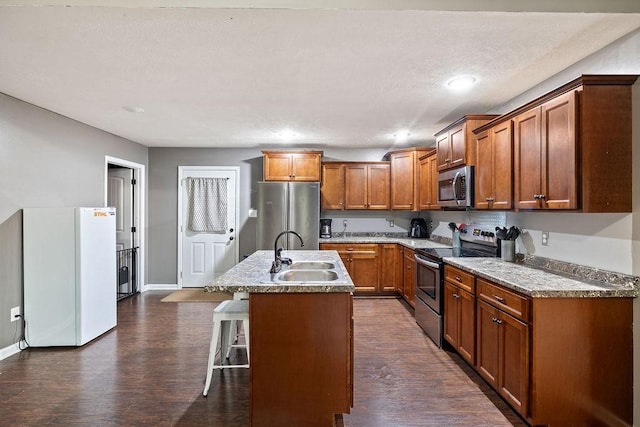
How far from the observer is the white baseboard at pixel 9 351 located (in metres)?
2.89

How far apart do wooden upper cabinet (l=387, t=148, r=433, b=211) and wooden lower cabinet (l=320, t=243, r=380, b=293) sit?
82cm

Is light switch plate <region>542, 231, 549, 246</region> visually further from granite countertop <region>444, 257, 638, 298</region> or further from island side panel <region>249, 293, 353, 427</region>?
island side panel <region>249, 293, 353, 427</region>

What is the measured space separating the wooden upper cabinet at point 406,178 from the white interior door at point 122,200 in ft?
13.8

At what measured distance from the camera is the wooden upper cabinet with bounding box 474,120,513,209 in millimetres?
2525

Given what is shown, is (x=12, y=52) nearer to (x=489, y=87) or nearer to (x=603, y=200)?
(x=489, y=87)

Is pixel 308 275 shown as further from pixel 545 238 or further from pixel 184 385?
pixel 545 238

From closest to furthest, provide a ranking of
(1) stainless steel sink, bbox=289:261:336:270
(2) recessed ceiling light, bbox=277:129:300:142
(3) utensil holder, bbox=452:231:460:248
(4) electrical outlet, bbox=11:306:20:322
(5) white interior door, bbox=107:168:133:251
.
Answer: (1) stainless steel sink, bbox=289:261:336:270
(4) electrical outlet, bbox=11:306:20:322
(3) utensil holder, bbox=452:231:460:248
(2) recessed ceiling light, bbox=277:129:300:142
(5) white interior door, bbox=107:168:133:251

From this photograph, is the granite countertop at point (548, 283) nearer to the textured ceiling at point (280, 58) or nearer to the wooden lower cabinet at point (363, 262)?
the textured ceiling at point (280, 58)

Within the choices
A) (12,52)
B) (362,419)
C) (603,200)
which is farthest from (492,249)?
(12,52)

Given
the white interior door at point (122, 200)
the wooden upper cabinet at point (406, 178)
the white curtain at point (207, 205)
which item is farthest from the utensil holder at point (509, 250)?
the white interior door at point (122, 200)

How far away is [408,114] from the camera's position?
11.6 ft

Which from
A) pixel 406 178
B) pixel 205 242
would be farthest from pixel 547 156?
pixel 205 242

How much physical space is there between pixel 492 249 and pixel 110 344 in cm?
392

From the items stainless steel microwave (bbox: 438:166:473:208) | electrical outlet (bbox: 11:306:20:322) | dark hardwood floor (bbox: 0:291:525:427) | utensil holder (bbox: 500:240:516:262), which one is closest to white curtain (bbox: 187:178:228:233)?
dark hardwood floor (bbox: 0:291:525:427)
